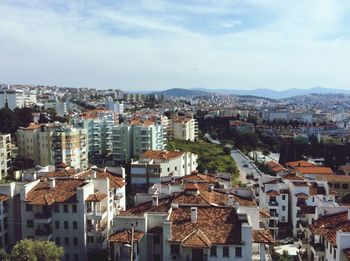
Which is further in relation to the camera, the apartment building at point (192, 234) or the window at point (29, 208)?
the window at point (29, 208)

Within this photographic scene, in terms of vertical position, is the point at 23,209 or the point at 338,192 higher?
the point at 23,209

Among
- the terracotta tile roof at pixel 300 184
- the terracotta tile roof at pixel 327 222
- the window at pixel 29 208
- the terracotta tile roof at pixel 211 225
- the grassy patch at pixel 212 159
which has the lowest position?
the grassy patch at pixel 212 159

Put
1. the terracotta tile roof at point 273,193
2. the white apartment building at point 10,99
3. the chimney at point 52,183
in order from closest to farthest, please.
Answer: the chimney at point 52,183, the terracotta tile roof at point 273,193, the white apartment building at point 10,99

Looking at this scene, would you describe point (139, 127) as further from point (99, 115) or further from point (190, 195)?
point (190, 195)

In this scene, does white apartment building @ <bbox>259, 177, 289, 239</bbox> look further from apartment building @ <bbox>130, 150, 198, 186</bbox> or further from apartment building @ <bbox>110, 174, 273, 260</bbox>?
apartment building @ <bbox>110, 174, 273, 260</bbox>

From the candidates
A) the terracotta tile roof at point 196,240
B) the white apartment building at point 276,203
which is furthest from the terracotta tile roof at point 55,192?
the white apartment building at point 276,203

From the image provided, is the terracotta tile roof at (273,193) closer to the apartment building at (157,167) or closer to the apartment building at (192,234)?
the apartment building at (157,167)

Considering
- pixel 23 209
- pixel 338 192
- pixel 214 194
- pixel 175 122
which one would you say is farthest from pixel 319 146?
pixel 23 209

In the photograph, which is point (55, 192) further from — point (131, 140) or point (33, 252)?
point (131, 140)
